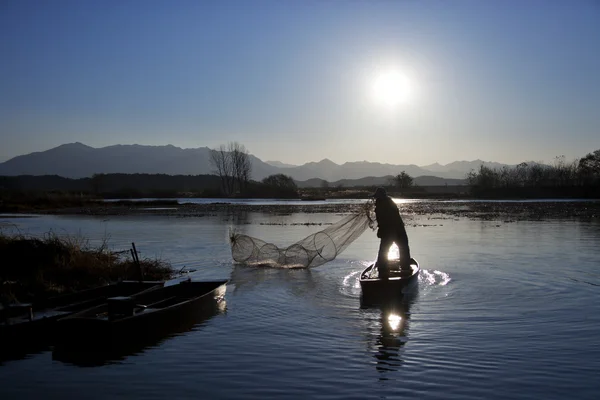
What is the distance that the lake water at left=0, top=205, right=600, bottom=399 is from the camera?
25.7 ft

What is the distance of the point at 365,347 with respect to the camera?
971 centimetres

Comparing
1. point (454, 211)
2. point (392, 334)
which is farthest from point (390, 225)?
point (454, 211)

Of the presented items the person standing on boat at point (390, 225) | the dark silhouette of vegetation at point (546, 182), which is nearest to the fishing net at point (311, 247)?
the person standing on boat at point (390, 225)

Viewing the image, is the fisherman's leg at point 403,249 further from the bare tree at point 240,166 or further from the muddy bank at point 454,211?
the bare tree at point 240,166

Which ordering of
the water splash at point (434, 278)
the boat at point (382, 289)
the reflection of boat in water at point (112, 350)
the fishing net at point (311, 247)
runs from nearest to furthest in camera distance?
the reflection of boat in water at point (112, 350)
the boat at point (382, 289)
the water splash at point (434, 278)
the fishing net at point (311, 247)

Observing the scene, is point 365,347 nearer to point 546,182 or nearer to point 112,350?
point 112,350

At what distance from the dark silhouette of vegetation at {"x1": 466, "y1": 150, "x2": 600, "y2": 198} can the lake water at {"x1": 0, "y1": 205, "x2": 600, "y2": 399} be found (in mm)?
81554

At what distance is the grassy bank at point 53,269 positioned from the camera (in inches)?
540

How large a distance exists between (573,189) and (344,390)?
3804 inches

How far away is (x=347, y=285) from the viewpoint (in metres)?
15.9

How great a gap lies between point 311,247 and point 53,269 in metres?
8.20

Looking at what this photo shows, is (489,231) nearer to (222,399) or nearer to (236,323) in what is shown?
(236,323)

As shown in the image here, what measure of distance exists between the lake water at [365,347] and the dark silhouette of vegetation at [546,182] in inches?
3211

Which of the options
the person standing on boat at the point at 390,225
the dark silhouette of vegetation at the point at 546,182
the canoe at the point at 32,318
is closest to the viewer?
the canoe at the point at 32,318
